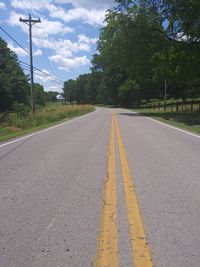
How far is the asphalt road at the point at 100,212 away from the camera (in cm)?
434

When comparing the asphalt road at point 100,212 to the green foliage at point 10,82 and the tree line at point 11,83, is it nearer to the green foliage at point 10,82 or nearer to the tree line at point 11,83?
the tree line at point 11,83

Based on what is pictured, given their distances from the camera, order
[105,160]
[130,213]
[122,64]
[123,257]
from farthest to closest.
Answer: [122,64]
[105,160]
[130,213]
[123,257]

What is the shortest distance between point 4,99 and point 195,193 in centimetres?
6823

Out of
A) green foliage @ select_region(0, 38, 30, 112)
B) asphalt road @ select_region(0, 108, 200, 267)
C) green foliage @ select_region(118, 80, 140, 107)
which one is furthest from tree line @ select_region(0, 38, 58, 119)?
asphalt road @ select_region(0, 108, 200, 267)

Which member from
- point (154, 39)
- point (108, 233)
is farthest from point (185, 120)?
point (108, 233)

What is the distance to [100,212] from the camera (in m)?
5.87

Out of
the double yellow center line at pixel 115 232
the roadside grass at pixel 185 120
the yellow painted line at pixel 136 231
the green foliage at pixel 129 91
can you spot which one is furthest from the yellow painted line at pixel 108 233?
the green foliage at pixel 129 91

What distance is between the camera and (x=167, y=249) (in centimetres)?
449

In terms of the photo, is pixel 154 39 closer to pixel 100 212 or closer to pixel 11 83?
pixel 100 212

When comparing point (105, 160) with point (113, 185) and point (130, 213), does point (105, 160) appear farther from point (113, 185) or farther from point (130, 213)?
point (130, 213)

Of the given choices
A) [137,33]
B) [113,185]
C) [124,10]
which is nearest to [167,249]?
[113,185]

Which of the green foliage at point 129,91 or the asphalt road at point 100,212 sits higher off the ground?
the green foliage at point 129,91

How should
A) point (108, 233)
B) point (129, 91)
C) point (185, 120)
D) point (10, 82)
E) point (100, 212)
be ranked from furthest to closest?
point (129, 91) < point (10, 82) < point (185, 120) < point (100, 212) < point (108, 233)

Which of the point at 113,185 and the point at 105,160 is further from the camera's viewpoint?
the point at 105,160
